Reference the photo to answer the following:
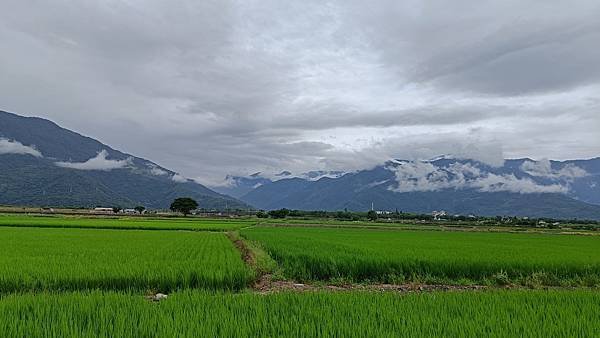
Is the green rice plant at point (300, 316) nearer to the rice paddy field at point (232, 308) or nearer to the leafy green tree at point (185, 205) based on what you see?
the rice paddy field at point (232, 308)

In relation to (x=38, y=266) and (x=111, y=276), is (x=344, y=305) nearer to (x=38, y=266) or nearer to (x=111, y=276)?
(x=111, y=276)

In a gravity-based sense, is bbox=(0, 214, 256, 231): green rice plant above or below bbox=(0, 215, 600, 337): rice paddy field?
below

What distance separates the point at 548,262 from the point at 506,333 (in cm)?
1257

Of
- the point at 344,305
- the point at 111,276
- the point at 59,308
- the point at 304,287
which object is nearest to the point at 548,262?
the point at 304,287

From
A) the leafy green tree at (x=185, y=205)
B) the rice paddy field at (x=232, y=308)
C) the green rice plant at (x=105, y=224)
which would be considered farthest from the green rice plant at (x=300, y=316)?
the leafy green tree at (x=185, y=205)

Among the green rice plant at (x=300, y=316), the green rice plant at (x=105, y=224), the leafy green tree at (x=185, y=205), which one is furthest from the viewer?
the leafy green tree at (x=185, y=205)

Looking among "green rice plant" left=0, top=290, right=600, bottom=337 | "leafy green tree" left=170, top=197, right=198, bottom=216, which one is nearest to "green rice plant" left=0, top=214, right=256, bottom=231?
"green rice plant" left=0, top=290, right=600, bottom=337

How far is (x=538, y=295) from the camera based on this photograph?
29.3 feet

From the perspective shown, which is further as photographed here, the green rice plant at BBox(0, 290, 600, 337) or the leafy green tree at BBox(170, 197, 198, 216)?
the leafy green tree at BBox(170, 197, 198, 216)

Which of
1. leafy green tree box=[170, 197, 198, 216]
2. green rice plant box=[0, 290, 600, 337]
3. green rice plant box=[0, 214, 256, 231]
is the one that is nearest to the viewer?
green rice plant box=[0, 290, 600, 337]

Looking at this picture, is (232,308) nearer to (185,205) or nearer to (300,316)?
(300,316)

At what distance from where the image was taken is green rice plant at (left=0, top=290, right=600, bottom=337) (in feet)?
17.9

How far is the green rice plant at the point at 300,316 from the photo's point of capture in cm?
544

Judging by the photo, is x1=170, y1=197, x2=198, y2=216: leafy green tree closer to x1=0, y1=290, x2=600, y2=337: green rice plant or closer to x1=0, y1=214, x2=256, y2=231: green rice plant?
x1=0, y1=214, x2=256, y2=231: green rice plant
